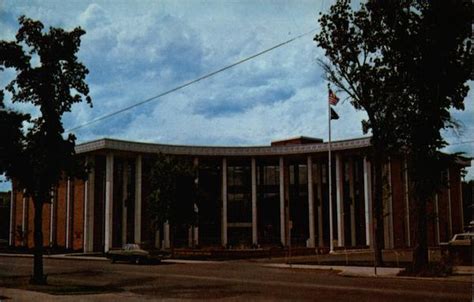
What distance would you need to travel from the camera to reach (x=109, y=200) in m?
63.8

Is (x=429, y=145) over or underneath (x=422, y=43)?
underneath

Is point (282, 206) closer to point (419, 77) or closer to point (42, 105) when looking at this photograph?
point (419, 77)

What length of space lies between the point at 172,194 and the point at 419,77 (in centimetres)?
2521

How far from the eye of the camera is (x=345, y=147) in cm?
6650

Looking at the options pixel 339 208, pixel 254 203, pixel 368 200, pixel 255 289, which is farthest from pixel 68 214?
pixel 255 289

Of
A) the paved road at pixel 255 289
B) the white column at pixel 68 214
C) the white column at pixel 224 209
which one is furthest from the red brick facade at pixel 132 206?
the paved road at pixel 255 289

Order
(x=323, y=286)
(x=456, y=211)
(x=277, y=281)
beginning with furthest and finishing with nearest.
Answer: (x=456, y=211)
(x=277, y=281)
(x=323, y=286)

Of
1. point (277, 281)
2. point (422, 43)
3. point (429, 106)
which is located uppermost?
point (422, 43)

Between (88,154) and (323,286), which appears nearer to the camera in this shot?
(323,286)

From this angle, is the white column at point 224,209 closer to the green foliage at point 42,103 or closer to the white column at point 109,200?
the white column at point 109,200

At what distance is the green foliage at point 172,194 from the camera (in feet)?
159

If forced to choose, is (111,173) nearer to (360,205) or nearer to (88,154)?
(88,154)

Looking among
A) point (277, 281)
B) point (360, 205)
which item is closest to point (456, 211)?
point (360, 205)

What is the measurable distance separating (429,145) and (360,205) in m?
40.9
